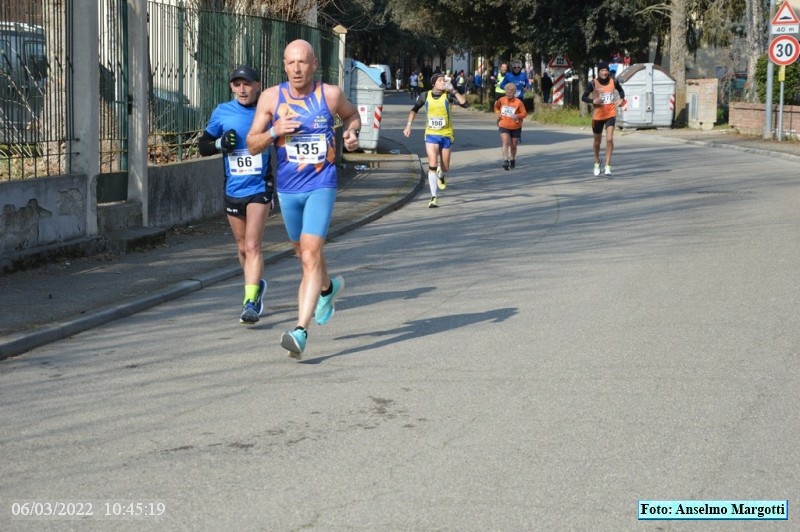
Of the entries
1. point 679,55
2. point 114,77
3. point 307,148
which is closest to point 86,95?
point 114,77

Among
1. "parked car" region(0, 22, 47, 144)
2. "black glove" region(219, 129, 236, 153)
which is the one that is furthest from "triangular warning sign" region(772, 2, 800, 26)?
"black glove" region(219, 129, 236, 153)

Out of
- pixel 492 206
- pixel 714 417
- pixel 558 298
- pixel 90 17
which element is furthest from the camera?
pixel 492 206

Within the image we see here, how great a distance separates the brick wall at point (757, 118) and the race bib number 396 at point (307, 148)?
921 inches

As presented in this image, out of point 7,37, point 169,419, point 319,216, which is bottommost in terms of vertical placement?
point 169,419

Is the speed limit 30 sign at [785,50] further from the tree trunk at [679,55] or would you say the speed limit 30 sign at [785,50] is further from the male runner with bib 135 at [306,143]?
the male runner with bib 135 at [306,143]

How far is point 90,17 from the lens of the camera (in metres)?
11.4

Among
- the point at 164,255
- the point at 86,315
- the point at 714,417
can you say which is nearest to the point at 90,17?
the point at 164,255

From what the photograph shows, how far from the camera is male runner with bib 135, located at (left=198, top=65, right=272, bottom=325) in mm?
8797

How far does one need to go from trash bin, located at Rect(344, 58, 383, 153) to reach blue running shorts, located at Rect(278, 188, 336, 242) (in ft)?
57.2

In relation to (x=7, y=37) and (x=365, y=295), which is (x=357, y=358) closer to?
(x=365, y=295)

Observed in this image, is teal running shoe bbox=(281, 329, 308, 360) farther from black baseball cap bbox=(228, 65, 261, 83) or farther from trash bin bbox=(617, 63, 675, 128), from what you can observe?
trash bin bbox=(617, 63, 675, 128)

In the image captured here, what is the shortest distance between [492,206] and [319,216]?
9330 mm

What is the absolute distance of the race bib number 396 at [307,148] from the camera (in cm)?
763

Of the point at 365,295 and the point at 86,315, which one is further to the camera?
the point at 365,295
